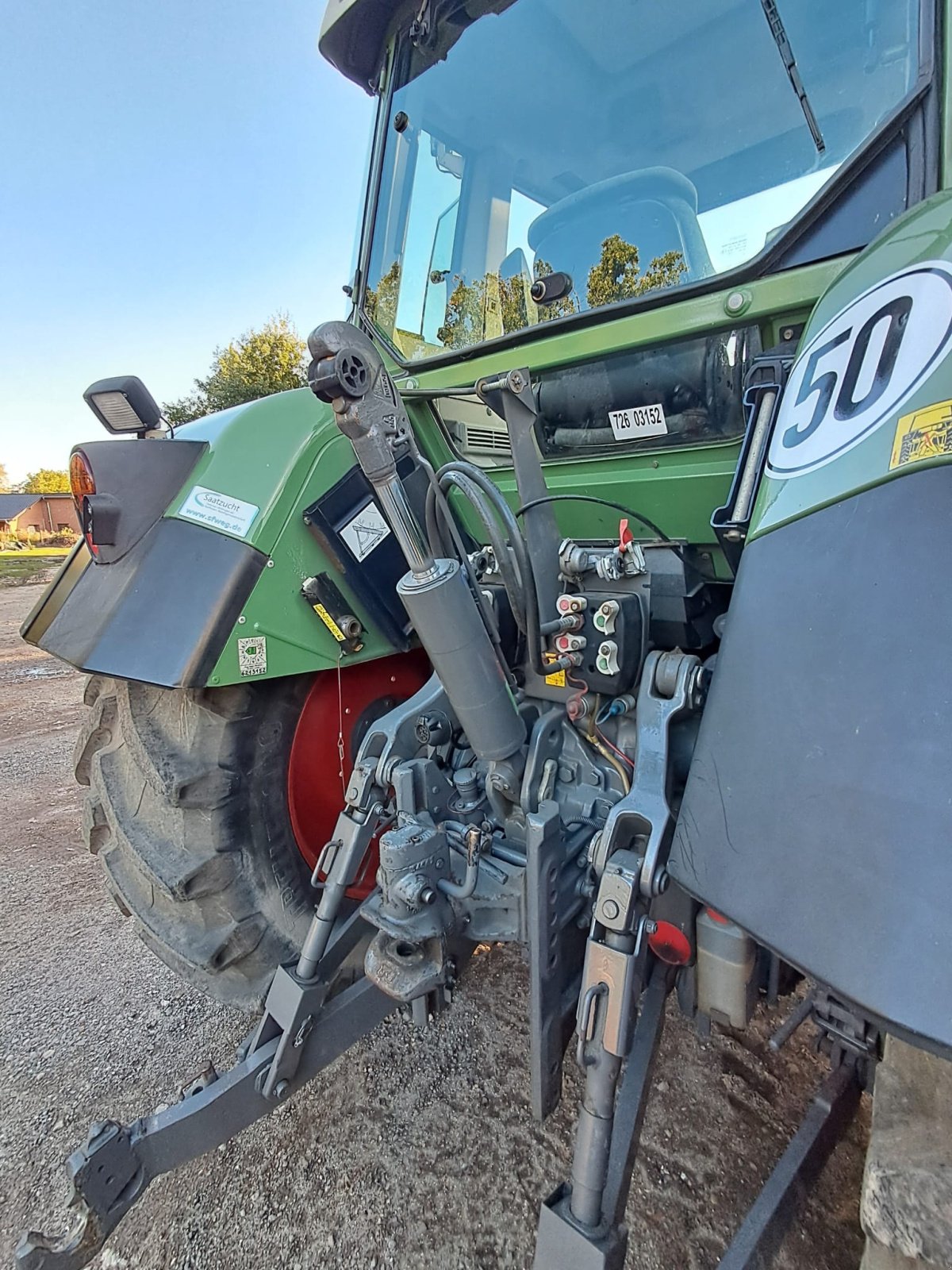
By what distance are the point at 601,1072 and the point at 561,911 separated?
0.27 metres

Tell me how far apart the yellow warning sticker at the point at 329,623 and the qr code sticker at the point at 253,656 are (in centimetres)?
15

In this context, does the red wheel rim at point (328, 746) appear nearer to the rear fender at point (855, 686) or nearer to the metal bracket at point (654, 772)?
the metal bracket at point (654, 772)

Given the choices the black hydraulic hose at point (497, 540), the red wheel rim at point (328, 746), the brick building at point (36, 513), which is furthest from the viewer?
the brick building at point (36, 513)

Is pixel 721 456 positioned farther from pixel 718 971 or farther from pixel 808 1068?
pixel 808 1068

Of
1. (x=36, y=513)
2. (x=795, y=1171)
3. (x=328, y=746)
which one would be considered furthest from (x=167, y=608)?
(x=36, y=513)

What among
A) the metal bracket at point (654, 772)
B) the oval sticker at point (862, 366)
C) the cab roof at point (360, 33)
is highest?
the cab roof at point (360, 33)

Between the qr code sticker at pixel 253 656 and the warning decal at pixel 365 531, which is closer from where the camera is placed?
the qr code sticker at pixel 253 656

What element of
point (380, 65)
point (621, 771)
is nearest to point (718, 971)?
point (621, 771)

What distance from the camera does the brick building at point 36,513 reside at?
34.5 meters

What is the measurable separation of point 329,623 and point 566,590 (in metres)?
0.56

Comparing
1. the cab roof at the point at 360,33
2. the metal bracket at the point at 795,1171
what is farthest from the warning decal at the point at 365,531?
the metal bracket at the point at 795,1171

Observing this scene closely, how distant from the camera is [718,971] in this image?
3.80 feet

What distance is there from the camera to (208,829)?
4.93 feet

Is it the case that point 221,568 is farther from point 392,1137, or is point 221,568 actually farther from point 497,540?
point 392,1137
